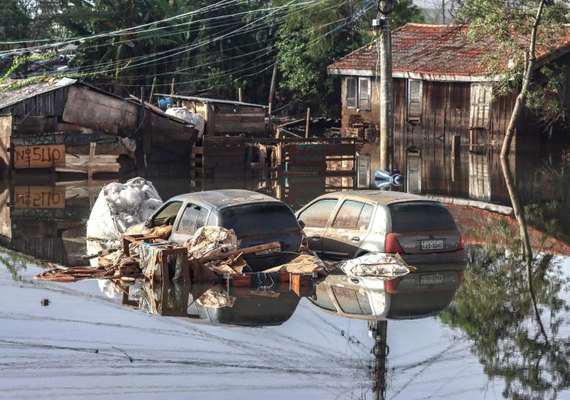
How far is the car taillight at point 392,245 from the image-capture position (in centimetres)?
1830

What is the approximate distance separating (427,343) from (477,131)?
3545 cm

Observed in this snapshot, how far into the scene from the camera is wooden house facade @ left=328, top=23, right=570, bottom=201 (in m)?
44.7

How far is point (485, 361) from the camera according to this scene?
13.1 metres

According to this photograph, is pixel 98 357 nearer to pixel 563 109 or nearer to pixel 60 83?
pixel 60 83

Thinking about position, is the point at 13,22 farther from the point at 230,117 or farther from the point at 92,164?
the point at 92,164

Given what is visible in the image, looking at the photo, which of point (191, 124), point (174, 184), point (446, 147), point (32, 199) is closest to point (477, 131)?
point (446, 147)

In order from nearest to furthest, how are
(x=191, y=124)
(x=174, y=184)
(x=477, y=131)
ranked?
1. (x=174, y=184)
2. (x=191, y=124)
3. (x=477, y=131)

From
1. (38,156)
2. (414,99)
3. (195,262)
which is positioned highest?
(414,99)

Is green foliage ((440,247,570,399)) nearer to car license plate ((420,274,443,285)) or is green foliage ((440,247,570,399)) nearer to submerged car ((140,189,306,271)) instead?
car license plate ((420,274,443,285))

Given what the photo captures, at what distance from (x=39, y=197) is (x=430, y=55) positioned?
999 inches

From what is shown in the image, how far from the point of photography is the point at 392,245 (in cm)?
1833

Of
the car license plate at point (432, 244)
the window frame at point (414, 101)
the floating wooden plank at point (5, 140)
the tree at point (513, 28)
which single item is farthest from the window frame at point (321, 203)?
the window frame at point (414, 101)

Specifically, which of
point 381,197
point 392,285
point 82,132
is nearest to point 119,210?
point 381,197

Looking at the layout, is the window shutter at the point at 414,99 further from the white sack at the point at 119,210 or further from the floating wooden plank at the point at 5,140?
the white sack at the point at 119,210
